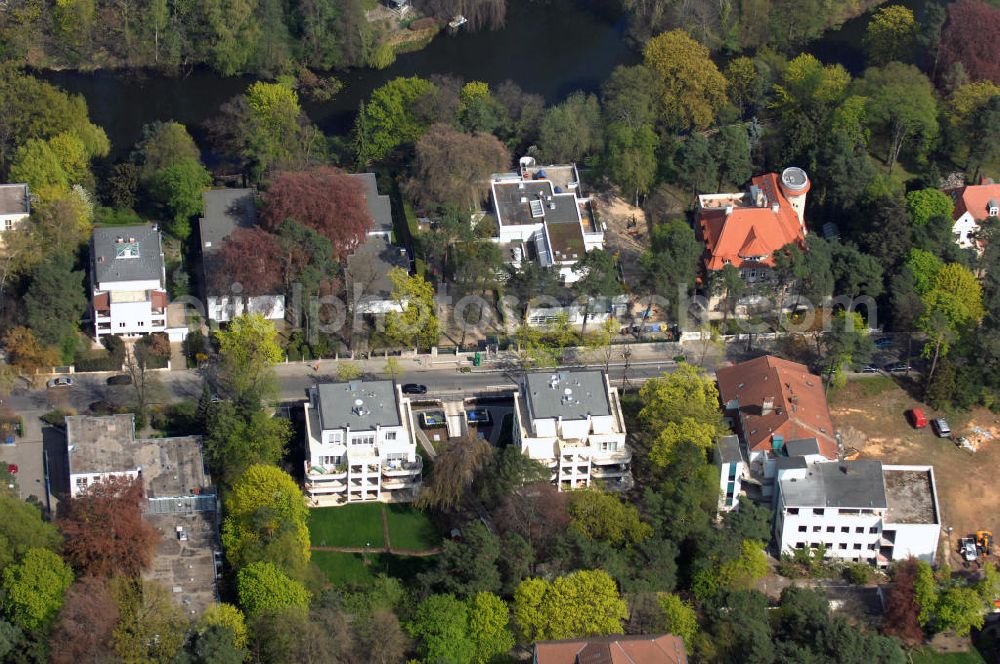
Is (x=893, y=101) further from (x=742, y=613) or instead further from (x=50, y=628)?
(x=50, y=628)

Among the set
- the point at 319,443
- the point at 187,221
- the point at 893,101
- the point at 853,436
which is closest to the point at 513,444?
→ the point at 319,443

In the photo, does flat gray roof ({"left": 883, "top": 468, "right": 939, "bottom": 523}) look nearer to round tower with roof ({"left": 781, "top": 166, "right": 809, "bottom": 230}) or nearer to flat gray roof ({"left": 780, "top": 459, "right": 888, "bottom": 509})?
flat gray roof ({"left": 780, "top": 459, "right": 888, "bottom": 509})

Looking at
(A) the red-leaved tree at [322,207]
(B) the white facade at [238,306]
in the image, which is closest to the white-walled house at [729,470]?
(A) the red-leaved tree at [322,207]

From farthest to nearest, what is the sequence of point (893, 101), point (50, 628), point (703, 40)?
point (703, 40) → point (893, 101) → point (50, 628)

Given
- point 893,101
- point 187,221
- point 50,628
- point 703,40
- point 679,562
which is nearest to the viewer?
point 50,628

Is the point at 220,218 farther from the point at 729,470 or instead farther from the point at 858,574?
the point at 858,574

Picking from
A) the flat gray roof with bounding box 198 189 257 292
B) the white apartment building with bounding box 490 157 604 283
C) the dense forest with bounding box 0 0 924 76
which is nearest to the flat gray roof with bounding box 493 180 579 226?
the white apartment building with bounding box 490 157 604 283

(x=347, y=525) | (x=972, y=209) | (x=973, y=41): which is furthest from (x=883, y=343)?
(x=347, y=525)
